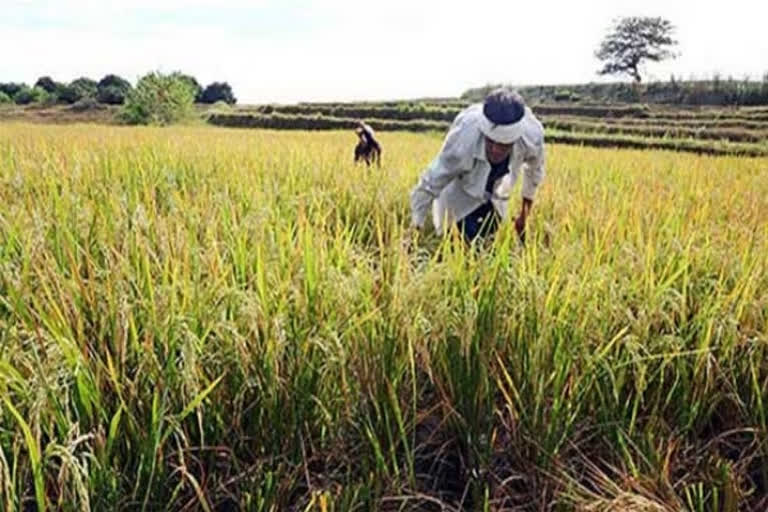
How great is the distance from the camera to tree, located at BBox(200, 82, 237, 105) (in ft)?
161

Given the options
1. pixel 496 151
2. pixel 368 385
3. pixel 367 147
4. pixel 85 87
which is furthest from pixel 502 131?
pixel 85 87

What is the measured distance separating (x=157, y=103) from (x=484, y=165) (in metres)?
37.5

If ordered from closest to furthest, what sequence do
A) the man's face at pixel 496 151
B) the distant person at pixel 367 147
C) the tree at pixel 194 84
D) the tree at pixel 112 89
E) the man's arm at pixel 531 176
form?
the man's face at pixel 496 151, the man's arm at pixel 531 176, the distant person at pixel 367 147, the tree at pixel 194 84, the tree at pixel 112 89

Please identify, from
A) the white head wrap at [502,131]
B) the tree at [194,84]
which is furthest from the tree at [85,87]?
the white head wrap at [502,131]

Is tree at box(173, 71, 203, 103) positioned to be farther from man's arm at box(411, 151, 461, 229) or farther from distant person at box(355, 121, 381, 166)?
man's arm at box(411, 151, 461, 229)

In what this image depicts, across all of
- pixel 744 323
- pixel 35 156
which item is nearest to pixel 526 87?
pixel 35 156

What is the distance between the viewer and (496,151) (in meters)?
3.17

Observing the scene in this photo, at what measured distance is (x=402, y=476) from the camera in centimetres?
156

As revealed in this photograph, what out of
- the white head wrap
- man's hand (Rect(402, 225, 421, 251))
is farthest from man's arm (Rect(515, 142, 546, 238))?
man's hand (Rect(402, 225, 421, 251))

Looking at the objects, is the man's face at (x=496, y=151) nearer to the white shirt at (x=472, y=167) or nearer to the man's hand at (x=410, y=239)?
the white shirt at (x=472, y=167)

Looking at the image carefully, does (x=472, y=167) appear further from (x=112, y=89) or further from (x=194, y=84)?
(x=112, y=89)

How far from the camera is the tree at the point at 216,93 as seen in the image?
161ft

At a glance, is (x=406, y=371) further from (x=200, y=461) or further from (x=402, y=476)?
(x=200, y=461)

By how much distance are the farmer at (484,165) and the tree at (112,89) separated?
147ft
